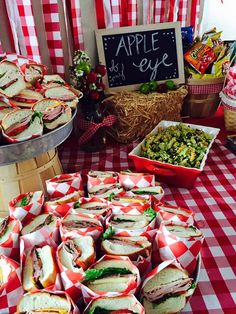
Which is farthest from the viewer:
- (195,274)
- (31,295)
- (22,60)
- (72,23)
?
(72,23)

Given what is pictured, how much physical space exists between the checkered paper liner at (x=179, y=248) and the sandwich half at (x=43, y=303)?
10.5 inches

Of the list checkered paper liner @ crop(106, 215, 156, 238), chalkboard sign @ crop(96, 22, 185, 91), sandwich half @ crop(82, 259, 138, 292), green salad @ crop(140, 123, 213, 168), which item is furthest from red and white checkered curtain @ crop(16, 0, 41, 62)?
sandwich half @ crop(82, 259, 138, 292)

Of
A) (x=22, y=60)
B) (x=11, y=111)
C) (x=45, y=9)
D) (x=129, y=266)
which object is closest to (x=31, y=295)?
(x=129, y=266)

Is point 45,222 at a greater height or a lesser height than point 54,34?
lesser

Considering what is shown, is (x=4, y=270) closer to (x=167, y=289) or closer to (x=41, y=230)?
(x=41, y=230)

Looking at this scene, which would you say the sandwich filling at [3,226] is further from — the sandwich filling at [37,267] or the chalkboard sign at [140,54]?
the chalkboard sign at [140,54]

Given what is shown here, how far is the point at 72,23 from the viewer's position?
1572mm

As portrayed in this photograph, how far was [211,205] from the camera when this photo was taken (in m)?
1.22

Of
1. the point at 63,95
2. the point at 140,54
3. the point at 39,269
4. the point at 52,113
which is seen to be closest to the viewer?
the point at 39,269

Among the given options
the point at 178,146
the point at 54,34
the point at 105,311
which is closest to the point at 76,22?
the point at 54,34

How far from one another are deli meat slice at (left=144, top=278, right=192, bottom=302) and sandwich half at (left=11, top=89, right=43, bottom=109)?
2.20ft

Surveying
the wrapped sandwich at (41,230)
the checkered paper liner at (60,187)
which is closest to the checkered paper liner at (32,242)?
the wrapped sandwich at (41,230)

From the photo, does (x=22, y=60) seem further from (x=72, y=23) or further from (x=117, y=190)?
(x=117, y=190)

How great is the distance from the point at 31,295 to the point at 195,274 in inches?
15.3
